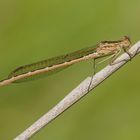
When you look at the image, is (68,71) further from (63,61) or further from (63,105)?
(63,105)

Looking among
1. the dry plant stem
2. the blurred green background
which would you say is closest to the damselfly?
the dry plant stem

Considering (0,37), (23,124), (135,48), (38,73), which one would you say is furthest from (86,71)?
(135,48)

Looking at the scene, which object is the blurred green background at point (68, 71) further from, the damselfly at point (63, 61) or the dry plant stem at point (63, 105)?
the dry plant stem at point (63, 105)

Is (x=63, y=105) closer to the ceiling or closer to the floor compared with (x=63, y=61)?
closer to the floor

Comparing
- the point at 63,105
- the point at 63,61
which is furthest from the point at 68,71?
the point at 63,105

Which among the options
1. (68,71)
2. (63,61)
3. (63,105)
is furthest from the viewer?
(68,71)

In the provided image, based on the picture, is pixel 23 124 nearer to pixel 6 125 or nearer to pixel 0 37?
pixel 6 125
